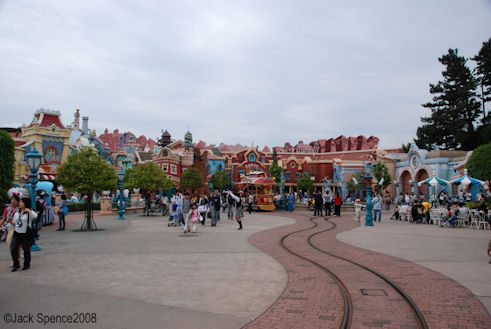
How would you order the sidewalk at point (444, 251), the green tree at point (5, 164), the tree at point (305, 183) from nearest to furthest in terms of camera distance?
the sidewalk at point (444, 251), the green tree at point (5, 164), the tree at point (305, 183)

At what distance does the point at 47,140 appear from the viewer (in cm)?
4088

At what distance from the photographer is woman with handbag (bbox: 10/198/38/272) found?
7.57m

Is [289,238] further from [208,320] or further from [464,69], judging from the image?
[464,69]

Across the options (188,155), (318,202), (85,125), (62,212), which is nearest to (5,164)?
(62,212)

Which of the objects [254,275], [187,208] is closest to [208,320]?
[254,275]

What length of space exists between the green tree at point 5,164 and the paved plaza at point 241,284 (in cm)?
1019

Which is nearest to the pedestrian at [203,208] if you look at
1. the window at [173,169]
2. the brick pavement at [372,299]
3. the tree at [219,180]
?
the brick pavement at [372,299]

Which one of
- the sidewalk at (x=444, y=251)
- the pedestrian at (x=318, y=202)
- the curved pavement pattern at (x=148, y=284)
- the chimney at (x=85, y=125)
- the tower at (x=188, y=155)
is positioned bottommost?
the sidewalk at (x=444, y=251)

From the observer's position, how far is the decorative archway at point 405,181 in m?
43.3

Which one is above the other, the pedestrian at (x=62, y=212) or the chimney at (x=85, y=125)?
the chimney at (x=85, y=125)

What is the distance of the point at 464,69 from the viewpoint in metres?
44.2

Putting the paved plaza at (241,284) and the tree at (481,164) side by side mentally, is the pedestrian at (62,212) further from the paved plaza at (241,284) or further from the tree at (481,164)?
the tree at (481,164)

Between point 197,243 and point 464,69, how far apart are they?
46312 mm

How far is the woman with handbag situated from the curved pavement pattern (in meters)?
0.32
